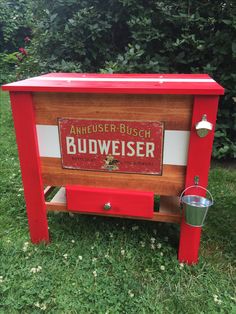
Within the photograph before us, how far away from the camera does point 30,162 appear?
2008 millimetres

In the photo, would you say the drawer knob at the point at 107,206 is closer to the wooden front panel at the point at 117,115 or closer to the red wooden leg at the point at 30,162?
the wooden front panel at the point at 117,115

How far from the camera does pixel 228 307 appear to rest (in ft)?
5.79

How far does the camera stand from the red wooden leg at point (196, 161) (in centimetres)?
166

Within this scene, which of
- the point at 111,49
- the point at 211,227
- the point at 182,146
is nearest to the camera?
the point at 182,146

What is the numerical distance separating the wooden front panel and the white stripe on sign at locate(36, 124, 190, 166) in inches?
1.1

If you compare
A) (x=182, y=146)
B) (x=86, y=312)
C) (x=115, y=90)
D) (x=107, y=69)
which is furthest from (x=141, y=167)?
(x=107, y=69)

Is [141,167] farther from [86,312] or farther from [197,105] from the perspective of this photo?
[86,312]

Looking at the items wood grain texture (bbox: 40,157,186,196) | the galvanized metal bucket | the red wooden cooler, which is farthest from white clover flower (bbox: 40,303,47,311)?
the galvanized metal bucket

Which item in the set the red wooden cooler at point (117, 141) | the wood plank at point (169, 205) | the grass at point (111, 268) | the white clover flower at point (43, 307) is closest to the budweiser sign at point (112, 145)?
the red wooden cooler at point (117, 141)

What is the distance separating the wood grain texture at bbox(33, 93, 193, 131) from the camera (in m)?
1.71

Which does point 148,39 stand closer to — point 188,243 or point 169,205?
point 169,205

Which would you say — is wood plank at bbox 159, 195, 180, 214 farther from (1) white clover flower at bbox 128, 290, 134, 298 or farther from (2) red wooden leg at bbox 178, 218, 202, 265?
(1) white clover flower at bbox 128, 290, 134, 298

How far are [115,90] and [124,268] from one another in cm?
118

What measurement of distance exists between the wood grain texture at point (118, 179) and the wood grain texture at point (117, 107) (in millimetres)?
289
